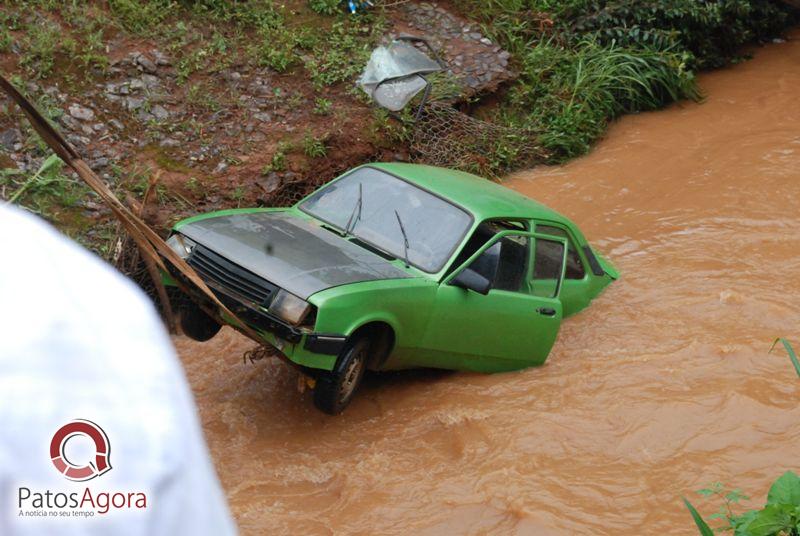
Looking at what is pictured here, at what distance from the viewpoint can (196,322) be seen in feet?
20.0

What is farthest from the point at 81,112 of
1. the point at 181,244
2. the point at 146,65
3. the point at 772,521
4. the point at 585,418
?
the point at 772,521

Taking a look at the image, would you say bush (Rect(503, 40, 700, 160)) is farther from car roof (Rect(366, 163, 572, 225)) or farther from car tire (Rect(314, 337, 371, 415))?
car tire (Rect(314, 337, 371, 415))

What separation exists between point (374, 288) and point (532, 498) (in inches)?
59.0

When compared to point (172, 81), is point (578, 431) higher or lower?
lower

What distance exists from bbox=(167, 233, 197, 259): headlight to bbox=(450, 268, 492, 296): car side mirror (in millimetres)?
1658

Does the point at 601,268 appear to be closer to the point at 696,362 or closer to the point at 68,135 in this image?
the point at 696,362

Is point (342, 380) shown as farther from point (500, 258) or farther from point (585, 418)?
point (585, 418)

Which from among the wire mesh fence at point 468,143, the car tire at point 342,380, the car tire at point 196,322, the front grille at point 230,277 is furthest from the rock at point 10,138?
the car tire at point 342,380

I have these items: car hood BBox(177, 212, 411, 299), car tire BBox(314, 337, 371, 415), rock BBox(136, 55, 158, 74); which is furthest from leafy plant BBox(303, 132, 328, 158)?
car tire BBox(314, 337, 371, 415)

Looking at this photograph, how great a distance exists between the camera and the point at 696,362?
22.0ft

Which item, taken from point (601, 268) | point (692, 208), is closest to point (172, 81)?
point (601, 268)

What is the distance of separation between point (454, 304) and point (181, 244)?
Result: 69.2 inches

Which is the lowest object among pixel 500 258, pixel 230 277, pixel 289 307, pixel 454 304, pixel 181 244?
pixel 454 304

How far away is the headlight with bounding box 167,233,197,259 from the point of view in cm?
573
